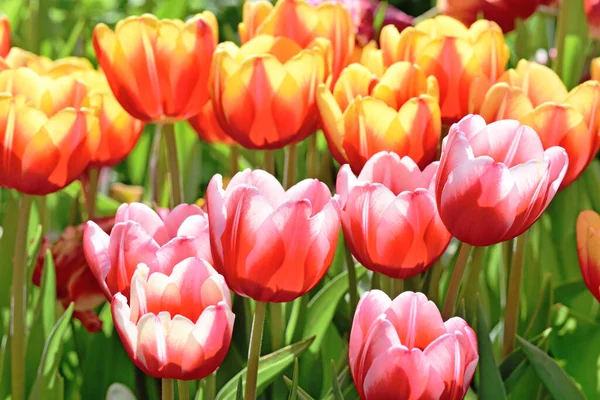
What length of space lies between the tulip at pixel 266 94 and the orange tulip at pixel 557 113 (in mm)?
173

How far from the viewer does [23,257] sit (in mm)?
911

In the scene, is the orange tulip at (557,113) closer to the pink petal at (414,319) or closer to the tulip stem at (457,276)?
the tulip stem at (457,276)

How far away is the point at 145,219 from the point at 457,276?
0.27m

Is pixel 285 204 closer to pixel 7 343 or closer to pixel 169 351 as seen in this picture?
pixel 169 351

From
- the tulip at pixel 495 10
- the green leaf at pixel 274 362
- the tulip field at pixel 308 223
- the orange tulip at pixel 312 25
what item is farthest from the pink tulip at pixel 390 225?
the tulip at pixel 495 10

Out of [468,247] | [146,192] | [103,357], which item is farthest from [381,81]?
[146,192]

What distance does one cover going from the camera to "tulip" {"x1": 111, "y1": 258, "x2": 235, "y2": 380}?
0.67 meters

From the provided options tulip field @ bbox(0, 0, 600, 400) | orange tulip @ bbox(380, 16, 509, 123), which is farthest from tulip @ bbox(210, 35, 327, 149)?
orange tulip @ bbox(380, 16, 509, 123)

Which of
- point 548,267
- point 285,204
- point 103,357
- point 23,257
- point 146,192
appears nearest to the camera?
point 285,204

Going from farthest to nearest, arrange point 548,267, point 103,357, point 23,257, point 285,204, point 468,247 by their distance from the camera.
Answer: point 548,267 < point 103,357 < point 23,257 < point 468,247 < point 285,204

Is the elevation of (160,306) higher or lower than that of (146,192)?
higher

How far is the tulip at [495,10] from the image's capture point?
144 centimetres

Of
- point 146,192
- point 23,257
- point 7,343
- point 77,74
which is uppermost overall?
point 77,74

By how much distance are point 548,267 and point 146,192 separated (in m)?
0.73
